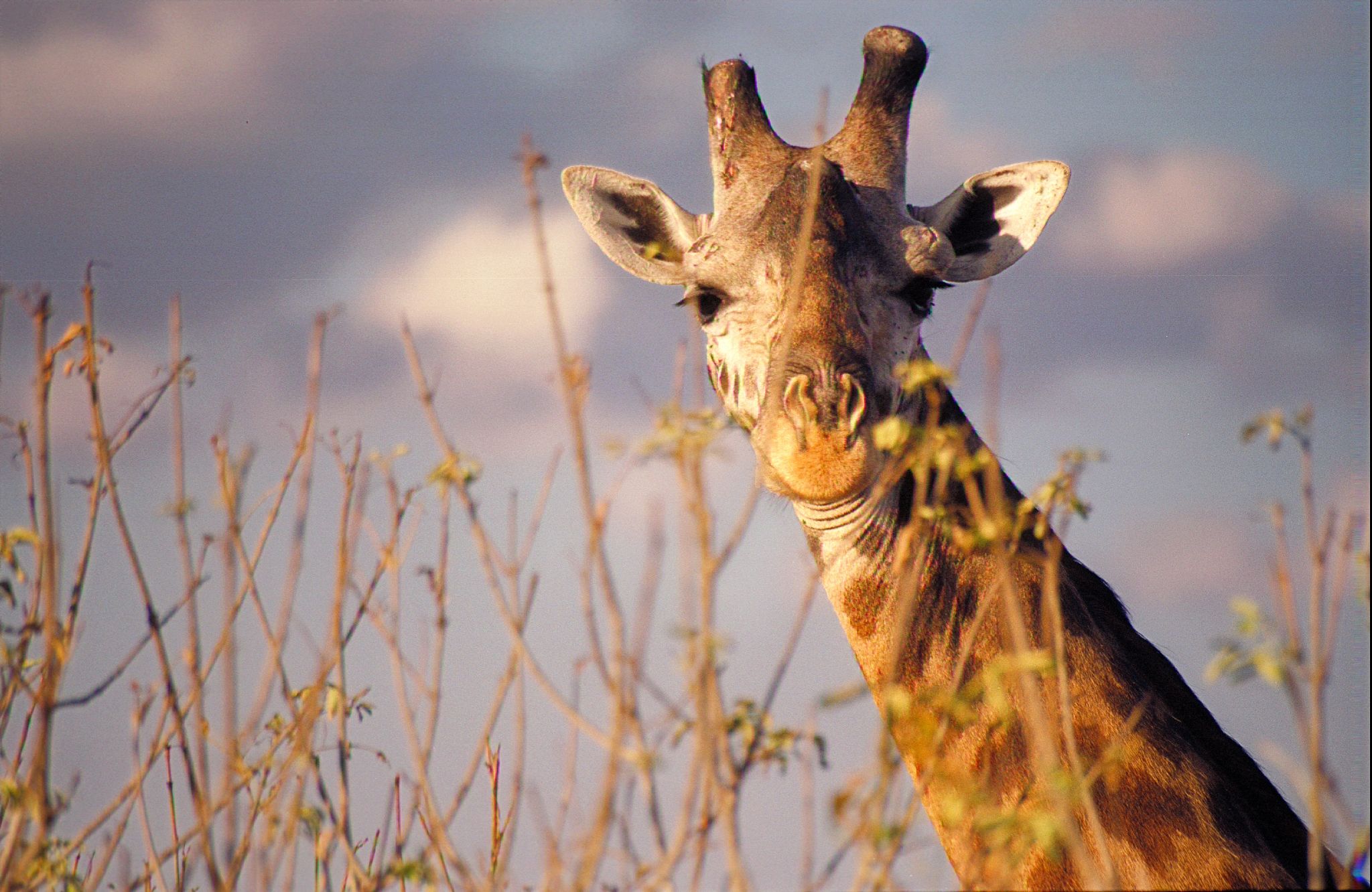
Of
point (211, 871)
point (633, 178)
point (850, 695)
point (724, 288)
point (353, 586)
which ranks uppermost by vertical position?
point (633, 178)

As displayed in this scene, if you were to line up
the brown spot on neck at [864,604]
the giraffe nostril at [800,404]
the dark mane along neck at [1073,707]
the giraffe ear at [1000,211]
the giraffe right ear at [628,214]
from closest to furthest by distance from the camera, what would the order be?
the dark mane along neck at [1073,707] → the giraffe nostril at [800,404] → the brown spot on neck at [864,604] → the giraffe ear at [1000,211] → the giraffe right ear at [628,214]

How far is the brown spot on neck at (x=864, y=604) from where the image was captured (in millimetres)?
5141

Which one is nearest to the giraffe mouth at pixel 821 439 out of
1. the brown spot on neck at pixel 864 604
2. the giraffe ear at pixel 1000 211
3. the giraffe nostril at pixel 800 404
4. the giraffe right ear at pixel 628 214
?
the giraffe nostril at pixel 800 404

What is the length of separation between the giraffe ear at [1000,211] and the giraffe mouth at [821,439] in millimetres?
1679

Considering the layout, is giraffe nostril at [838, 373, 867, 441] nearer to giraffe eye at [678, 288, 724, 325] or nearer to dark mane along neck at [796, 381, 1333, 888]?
dark mane along neck at [796, 381, 1333, 888]

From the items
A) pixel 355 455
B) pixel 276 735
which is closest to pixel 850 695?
pixel 355 455

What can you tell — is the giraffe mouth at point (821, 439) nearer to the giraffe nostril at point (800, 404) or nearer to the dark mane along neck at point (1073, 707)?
the giraffe nostril at point (800, 404)

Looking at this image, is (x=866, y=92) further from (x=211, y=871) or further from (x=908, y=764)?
(x=211, y=871)

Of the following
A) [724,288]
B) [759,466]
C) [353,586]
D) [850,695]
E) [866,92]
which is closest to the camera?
[850,695]

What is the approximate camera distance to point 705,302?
5.77 m

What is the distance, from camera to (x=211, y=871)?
311 cm

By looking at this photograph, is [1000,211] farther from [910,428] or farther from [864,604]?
[910,428]

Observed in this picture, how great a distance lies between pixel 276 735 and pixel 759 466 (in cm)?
180

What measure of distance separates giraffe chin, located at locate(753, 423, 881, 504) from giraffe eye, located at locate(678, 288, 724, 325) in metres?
1.17
